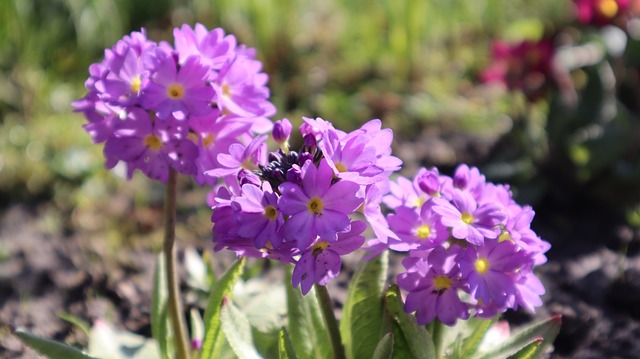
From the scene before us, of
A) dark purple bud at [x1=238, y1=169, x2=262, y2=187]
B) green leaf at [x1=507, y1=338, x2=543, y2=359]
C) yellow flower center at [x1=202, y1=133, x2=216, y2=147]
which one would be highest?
yellow flower center at [x1=202, y1=133, x2=216, y2=147]

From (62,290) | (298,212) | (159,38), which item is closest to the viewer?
(298,212)

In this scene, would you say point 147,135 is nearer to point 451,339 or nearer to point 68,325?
point 451,339

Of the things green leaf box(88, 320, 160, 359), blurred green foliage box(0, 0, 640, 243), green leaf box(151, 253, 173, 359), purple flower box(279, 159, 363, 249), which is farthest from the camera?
blurred green foliage box(0, 0, 640, 243)

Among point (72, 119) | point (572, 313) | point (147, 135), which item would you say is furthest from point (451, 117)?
point (147, 135)

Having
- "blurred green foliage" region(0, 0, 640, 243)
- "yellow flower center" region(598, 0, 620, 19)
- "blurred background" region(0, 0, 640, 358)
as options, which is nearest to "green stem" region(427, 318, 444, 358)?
"blurred background" region(0, 0, 640, 358)

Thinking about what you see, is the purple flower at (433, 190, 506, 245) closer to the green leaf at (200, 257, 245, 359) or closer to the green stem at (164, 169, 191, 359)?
the green leaf at (200, 257, 245, 359)

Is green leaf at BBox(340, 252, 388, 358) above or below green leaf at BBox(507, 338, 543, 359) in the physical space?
above
